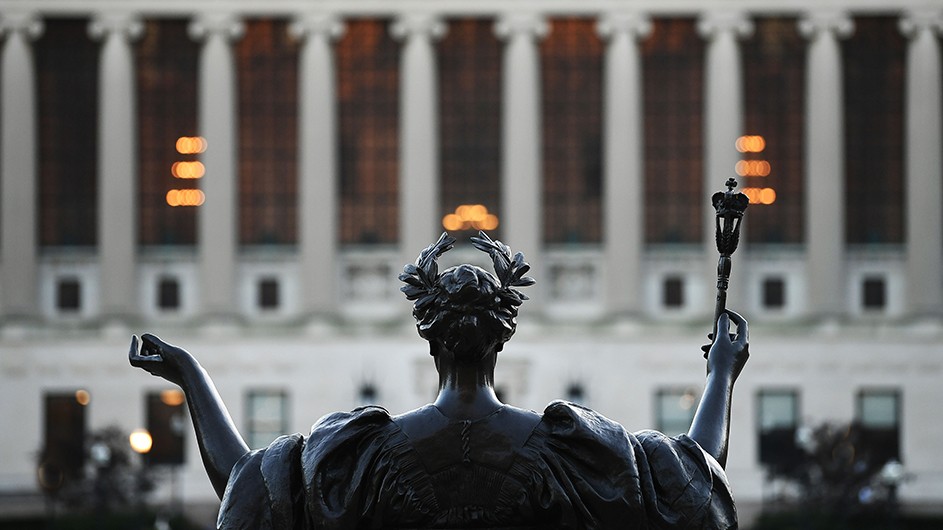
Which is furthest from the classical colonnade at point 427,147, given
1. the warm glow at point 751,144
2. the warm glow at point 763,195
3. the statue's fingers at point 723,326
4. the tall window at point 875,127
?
the statue's fingers at point 723,326

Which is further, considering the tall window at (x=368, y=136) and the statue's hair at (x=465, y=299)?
the tall window at (x=368, y=136)

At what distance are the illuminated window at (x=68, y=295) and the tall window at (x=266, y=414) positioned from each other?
22.4ft

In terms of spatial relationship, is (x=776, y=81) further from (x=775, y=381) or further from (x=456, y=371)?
(x=456, y=371)

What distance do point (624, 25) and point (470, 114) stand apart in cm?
598

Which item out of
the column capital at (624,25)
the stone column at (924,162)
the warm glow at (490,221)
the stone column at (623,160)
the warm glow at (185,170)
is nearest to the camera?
the stone column at (924,162)

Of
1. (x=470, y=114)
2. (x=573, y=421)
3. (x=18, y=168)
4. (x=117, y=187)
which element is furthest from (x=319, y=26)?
(x=573, y=421)

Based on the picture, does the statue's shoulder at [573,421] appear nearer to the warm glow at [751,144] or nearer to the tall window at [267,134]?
the warm glow at [751,144]

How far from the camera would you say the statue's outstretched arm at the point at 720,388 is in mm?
9609

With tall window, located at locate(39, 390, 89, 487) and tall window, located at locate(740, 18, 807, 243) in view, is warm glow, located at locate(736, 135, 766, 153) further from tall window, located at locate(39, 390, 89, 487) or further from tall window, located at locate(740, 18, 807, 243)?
tall window, located at locate(39, 390, 89, 487)

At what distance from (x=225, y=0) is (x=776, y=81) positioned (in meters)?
18.6

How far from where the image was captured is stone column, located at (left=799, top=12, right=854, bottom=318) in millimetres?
81688

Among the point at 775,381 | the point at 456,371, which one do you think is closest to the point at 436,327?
the point at 456,371

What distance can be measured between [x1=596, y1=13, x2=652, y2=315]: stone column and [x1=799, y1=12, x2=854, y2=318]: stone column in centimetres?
556

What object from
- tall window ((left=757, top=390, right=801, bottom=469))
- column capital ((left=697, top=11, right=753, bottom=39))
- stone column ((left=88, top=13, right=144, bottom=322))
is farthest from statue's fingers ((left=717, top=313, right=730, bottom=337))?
stone column ((left=88, top=13, right=144, bottom=322))
